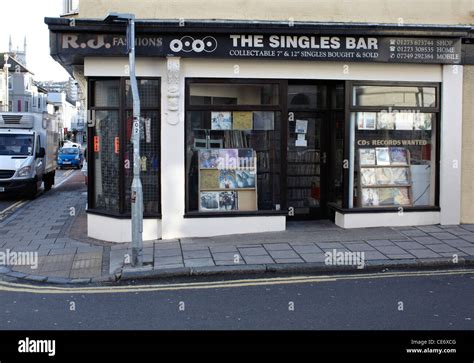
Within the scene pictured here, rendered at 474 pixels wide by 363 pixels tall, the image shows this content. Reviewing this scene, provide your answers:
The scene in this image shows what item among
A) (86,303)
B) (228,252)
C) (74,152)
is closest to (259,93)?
(228,252)

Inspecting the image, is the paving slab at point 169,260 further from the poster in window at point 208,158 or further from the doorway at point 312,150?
the doorway at point 312,150

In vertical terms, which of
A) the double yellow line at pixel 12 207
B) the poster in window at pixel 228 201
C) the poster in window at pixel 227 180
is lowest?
the double yellow line at pixel 12 207

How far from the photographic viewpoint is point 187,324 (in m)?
5.30

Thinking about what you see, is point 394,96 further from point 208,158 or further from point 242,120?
point 208,158

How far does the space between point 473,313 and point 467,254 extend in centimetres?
280

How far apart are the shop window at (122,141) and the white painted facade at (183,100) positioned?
19cm

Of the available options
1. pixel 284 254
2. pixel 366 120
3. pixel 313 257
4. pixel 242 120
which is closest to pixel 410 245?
pixel 313 257

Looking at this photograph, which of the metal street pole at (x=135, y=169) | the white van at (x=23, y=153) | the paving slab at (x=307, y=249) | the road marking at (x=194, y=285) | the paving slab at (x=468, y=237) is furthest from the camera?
the white van at (x=23, y=153)

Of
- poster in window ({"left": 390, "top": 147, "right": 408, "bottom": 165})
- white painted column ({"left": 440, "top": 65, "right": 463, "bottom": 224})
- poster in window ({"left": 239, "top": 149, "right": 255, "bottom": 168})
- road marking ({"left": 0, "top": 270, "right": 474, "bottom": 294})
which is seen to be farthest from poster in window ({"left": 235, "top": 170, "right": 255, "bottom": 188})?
white painted column ({"left": 440, "top": 65, "right": 463, "bottom": 224})

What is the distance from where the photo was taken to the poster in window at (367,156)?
10.4 meters

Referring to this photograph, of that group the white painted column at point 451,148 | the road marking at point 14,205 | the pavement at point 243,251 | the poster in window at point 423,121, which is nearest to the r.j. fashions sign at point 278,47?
the white painted column at point 451,148

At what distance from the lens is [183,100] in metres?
9.52

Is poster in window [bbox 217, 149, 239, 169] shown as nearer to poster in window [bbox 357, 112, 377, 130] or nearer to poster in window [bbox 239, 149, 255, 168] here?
poster in window [bbox 239, 149, 255, 168]

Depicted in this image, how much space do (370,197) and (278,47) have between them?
3.52m
